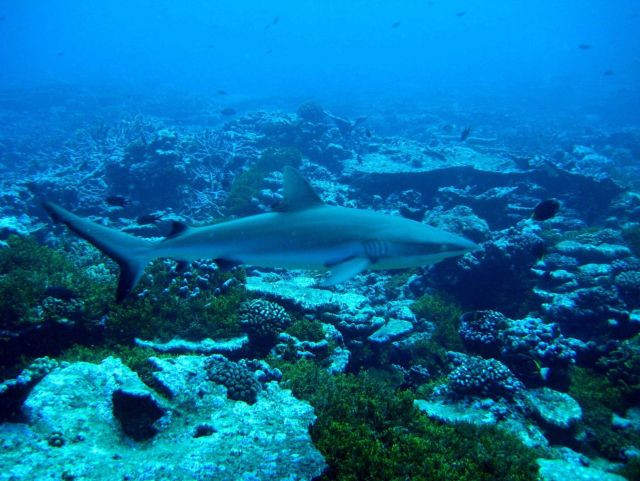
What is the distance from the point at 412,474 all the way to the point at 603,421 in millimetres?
4859

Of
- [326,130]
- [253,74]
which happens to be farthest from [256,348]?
[253,74]

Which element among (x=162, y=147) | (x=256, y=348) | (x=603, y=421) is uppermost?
(x=162, y=147)

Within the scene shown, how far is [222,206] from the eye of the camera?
16.9 metres

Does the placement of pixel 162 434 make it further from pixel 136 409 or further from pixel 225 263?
pixel 225 263

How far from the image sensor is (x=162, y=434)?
4.39m

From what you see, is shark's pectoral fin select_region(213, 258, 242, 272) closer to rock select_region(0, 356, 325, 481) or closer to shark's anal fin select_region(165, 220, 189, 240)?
shark's anal fin select_region(165, 220, 189, 240)

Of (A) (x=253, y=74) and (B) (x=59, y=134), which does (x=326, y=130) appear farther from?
(A) (x=253, y=74)

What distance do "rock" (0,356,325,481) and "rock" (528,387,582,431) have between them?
4.10 metres

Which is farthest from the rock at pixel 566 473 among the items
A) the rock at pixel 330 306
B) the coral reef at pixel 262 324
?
the coral reef at pixel 262 324

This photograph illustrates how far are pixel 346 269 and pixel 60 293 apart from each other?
587cm

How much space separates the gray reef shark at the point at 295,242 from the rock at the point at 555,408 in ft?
13.7

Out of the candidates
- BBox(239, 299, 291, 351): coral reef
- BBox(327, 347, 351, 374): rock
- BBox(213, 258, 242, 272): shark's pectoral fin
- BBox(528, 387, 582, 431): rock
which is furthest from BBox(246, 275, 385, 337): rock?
BBox(213, 258, 242, 272): shark's pectoral fin

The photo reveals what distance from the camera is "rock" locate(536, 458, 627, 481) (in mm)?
4543

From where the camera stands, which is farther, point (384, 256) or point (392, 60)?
Result: point (392, 60)
